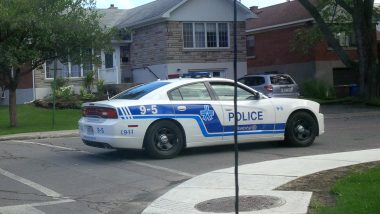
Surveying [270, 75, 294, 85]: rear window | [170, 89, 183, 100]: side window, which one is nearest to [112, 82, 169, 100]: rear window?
[170, 89, 183, 100]: side window

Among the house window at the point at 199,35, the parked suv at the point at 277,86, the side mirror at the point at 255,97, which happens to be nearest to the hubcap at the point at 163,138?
the side mirror at the point at 255,97

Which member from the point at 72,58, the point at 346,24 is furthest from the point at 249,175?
the point at 346,24

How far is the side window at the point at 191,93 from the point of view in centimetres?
1170

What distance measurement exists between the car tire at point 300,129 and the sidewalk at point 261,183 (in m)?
1.60

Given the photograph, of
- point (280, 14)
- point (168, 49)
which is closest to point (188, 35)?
point (168, 49)

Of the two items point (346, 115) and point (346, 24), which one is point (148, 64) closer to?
point (346, 24)

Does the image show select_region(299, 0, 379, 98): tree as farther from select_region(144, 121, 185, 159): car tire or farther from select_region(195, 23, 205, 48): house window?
select_region(144, 121, 185, 159): car tire

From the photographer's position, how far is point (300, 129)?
502 inches

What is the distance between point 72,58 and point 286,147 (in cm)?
1010

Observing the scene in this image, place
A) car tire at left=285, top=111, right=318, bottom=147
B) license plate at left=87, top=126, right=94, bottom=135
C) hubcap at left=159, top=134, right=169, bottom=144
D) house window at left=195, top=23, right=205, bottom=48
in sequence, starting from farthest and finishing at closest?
1. house window at left=195, top=23, right=205, bottom=48
2. car tire at left=285, top=111, right=318, bottom=147
3. license plate at left=87, top=126, right=94, bottom=135
4. hubcap at left=159, top=134, right=169, bottom=144

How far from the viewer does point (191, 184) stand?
29.0ft

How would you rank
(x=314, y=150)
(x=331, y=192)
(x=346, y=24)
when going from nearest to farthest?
(x=331, y=192), (x=314, y=150), (x=346, y=24)

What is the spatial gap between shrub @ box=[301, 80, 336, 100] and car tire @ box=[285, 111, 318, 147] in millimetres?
18754

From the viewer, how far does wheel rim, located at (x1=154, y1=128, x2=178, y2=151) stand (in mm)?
11328
